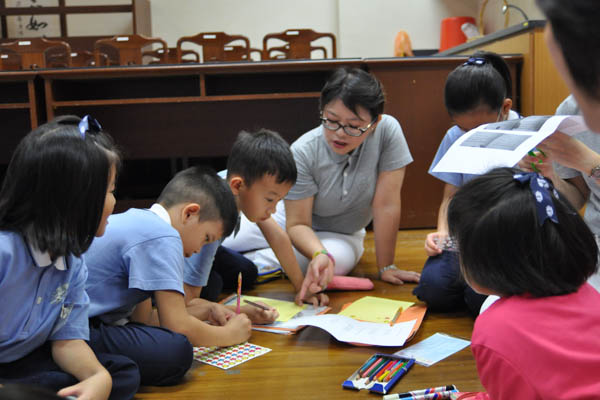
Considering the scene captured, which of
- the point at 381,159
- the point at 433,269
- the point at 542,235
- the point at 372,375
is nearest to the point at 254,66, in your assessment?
the point at 381,159

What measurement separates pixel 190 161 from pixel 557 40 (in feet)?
10.8

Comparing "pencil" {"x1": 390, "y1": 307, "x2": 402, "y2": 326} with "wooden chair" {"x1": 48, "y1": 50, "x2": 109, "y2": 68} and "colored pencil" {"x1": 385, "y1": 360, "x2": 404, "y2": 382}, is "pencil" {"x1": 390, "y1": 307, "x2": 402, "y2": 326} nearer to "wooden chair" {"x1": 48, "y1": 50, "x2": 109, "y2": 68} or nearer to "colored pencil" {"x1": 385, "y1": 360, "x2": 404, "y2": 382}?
"colored pencil" {"x1": 385, "y1": 360, "x2": 404, "y2": 382}

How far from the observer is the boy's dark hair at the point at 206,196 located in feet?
4.89

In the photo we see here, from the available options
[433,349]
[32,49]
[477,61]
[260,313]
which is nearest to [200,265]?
[260,313]

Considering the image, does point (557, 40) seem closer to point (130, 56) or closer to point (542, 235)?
point (542, 235)

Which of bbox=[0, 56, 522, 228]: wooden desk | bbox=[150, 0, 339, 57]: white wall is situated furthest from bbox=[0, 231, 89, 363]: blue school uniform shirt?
bbox=[150, 0, 339, 57]: white wall

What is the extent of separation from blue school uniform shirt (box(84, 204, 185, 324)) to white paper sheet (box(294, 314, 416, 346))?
44cm

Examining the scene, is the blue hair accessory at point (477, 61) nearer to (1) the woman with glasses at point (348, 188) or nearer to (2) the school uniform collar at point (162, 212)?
(1) the woman with glasses at point (348, 188)

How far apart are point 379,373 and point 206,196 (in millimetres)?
601

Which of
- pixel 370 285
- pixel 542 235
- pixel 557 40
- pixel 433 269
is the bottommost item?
pixel 370 285

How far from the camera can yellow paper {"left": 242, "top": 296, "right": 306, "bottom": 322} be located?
1.76m

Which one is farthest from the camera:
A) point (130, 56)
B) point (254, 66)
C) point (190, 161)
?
point (130, 56)

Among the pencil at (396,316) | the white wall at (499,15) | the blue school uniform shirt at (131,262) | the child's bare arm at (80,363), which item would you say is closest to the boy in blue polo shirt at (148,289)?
the blue school uniform shirt at (131,262)

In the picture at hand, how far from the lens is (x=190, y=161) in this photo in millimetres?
3705
